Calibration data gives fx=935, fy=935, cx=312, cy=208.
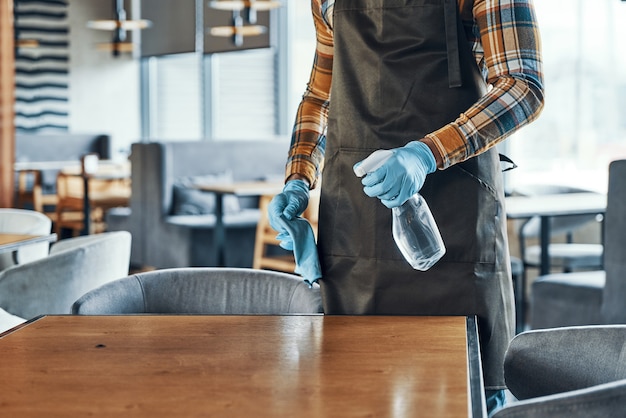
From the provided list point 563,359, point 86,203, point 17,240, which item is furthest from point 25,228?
point 86,203

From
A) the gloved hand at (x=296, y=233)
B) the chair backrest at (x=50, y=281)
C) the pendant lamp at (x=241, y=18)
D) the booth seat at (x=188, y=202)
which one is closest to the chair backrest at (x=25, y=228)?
the chair backrest at (x=50, y=281)

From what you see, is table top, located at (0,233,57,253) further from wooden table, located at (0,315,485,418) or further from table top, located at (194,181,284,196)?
table top, located at (194,181,284,196)

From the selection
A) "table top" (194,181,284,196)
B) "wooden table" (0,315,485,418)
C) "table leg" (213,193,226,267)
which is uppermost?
"table top" (194,181,284,196)

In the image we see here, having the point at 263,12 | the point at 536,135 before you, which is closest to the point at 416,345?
the point at 536,135

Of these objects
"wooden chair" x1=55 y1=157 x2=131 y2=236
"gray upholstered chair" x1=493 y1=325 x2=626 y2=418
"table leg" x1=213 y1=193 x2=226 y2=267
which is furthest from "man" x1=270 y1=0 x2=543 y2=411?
"wooden chair" x1=55 y1=157 x2=131 y2=236

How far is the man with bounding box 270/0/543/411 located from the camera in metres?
1.61

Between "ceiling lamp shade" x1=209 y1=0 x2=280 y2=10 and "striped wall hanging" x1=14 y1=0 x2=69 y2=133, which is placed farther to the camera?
"striped wall hanging" x1=14 y1=0 x2=69 y2=133

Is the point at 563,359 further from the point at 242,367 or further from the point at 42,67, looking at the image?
the point at 42,67

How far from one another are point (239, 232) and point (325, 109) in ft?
15.6

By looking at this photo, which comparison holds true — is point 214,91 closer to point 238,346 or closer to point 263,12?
point 263,12

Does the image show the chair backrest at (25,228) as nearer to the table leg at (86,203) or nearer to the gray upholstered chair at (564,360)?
the gray upholstered chair at (564,360)

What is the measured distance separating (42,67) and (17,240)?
27.7ft

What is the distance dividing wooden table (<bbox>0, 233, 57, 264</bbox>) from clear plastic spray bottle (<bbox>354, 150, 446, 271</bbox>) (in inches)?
68.2

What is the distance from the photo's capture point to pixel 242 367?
4.08 ft
